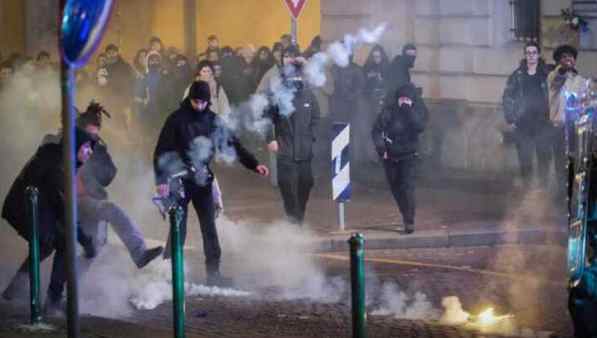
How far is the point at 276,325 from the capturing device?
37.8 ft

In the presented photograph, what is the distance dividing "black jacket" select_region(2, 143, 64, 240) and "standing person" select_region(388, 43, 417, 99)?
10.6 metres

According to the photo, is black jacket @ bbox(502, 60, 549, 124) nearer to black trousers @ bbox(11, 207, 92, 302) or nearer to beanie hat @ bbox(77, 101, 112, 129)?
beanie hat @ bbox(77, 101, 112, 129)

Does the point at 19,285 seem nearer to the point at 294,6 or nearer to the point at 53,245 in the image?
the point at 53,245

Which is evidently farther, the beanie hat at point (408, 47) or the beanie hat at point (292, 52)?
the beanie hat at point (408, 47)

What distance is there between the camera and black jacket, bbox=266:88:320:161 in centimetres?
1599

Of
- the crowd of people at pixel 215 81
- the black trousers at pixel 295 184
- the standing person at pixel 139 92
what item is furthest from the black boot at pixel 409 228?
the standing person at pixel 139 92

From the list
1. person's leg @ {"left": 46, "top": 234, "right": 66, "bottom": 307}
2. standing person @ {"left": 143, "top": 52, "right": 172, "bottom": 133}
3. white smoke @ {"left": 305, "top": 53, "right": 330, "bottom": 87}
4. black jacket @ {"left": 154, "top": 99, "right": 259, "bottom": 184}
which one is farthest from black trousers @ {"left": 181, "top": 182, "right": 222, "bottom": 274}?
standing person @ {"left": 143, "top": 52, "right": 172, "bottom": 133}

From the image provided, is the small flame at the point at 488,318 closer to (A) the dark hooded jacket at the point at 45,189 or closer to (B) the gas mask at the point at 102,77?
(A) the dark hooded jacket at the point at 45,189

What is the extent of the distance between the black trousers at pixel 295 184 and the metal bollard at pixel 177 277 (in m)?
5.79

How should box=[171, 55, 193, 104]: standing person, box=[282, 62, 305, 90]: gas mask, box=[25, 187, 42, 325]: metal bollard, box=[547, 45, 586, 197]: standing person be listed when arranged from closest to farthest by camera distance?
1. box=[25, 187, 42, 325]: metal bollard
2. box=[282, 62, 305, 90]: gas mask
3. box=[547, 45, 586, 197]: standing person
4. box=[171, 55, 193, 104]: standing person

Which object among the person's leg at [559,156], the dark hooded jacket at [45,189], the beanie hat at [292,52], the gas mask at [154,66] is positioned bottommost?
the dark hooded jacket at [45,189]

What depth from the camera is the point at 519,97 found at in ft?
59.7

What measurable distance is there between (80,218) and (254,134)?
25.5 ft

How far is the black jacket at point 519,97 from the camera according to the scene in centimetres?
1808
